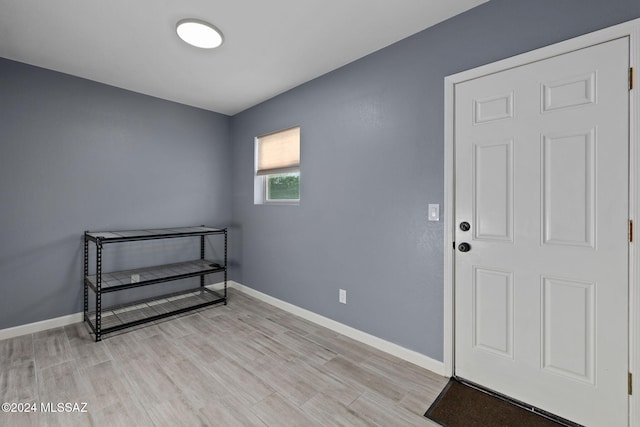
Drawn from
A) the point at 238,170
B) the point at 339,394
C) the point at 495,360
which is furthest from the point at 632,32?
the point at 238,170

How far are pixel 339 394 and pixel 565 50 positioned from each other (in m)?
2.40

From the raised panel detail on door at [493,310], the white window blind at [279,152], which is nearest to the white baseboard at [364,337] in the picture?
the raised panel detail on door at [493,310]

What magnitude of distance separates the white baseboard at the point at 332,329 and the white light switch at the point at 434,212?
1029mm

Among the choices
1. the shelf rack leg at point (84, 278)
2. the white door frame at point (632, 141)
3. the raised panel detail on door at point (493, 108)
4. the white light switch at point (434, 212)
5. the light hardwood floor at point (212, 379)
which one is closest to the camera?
the white door frame at point (632, 141)

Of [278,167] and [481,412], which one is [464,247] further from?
[278,167]

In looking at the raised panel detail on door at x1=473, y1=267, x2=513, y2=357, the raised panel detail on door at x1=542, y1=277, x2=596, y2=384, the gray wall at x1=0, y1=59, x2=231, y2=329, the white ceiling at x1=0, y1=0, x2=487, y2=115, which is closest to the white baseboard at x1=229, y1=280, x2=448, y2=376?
the raised panel detail on door at x1=473, y1=267, x2=513, y2=357

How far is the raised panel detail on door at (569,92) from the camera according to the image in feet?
4.75

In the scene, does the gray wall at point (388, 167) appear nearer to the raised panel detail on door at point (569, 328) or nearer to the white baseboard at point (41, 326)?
the raised panel detail on door at point (569, 328)

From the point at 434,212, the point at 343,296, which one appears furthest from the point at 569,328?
the point at 343,296

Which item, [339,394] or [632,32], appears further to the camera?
[339,394]

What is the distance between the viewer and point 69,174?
108 inches

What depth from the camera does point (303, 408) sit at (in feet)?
5.41

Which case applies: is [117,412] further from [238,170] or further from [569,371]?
[238,170]

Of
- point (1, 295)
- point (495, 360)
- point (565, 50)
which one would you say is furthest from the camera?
point (1, 295)
